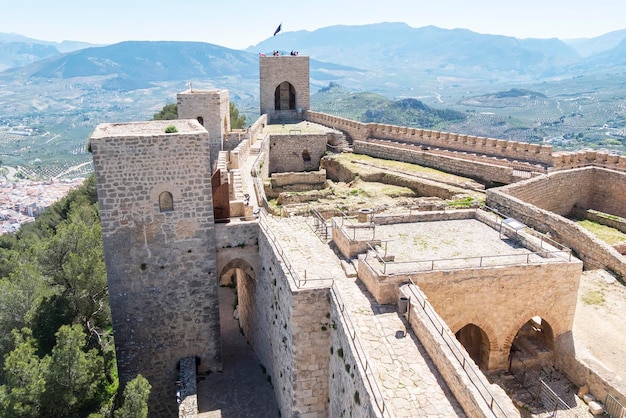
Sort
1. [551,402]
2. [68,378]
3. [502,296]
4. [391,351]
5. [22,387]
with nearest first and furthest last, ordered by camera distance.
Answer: [391,351] < [551,402] < [502,296] < [22,387] < [68,378]

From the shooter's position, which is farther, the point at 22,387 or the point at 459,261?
the point at 22,387

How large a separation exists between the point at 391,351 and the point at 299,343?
2.46 metres

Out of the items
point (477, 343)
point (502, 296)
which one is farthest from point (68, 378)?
point (502, 296)

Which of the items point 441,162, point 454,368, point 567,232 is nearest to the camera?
point 454,368

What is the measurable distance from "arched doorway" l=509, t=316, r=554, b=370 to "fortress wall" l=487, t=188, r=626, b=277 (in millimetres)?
4327

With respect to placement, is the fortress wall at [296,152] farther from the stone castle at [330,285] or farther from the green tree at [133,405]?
the green tree at [133,405]

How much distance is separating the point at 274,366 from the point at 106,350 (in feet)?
20.9

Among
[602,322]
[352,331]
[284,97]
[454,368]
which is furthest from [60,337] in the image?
[284,97]

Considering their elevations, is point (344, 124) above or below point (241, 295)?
above

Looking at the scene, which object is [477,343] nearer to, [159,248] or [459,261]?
[459,261]

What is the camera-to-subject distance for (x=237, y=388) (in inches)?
587

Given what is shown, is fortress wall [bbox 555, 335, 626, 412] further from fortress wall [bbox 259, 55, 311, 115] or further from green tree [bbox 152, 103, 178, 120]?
green tree [bbox 152, 103, 178, 120]

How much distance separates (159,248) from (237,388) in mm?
4755

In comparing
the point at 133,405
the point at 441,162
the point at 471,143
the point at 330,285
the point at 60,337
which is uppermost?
the point at 471,143
